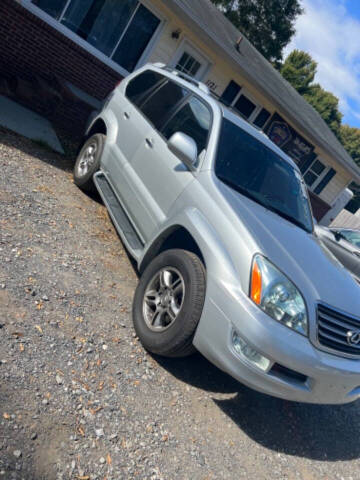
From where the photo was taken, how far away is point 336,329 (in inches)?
110

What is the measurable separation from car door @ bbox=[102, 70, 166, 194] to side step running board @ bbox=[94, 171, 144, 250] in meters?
0.12

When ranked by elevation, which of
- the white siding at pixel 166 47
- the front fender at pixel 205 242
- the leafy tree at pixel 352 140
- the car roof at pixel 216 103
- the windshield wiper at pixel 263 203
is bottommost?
the front fender at pixel 205 242

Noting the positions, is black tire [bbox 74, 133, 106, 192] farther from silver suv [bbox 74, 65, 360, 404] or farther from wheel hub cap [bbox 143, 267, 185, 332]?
wheel hub cap [bbox 143, 267, 185, 332]

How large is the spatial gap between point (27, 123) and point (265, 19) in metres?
37.1

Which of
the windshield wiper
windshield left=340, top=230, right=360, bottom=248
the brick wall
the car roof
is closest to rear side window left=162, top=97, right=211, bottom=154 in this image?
the car roof

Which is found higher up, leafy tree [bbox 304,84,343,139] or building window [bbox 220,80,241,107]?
leafy tree [bbox 304,84,343,139]

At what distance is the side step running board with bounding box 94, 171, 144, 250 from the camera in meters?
3.83

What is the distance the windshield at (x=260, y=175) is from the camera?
359 centimetres

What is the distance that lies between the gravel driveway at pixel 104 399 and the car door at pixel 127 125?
862 mm

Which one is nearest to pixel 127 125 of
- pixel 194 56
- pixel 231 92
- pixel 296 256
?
pixel 296 256

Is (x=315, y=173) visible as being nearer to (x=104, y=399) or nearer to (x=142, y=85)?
(x=142, y=85)

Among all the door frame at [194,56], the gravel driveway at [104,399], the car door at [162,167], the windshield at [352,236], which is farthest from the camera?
the door frame at [194,56]

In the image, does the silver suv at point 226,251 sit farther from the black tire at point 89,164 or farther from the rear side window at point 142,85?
the black tire at point 89,164

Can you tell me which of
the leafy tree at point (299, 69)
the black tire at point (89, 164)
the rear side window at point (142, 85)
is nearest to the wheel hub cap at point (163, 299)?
the black tire at point (89, 164)
